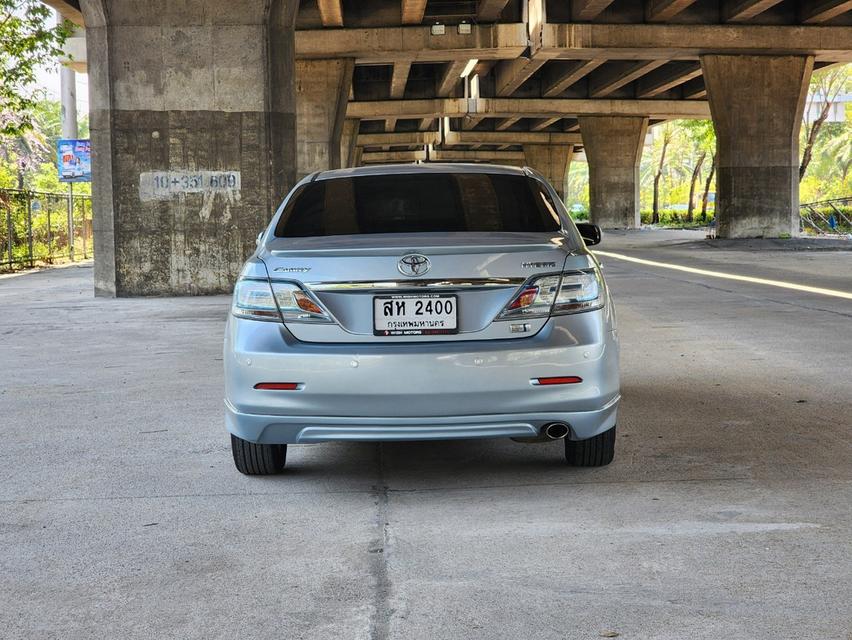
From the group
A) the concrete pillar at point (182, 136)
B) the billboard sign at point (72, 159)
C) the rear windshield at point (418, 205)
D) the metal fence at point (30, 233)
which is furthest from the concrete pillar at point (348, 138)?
the rear windshield at point (418, 205)

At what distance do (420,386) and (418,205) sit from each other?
1.21 meters

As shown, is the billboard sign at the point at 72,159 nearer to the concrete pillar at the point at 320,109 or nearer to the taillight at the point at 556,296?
the concrete pillar at the point at 320,109

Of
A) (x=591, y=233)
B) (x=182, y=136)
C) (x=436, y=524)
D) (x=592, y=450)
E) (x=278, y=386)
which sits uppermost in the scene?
(x=182, y=136)

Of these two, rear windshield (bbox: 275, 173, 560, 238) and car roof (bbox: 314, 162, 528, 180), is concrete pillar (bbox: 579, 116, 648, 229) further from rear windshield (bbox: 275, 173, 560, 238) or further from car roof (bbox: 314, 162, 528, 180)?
rear windshield (bbox: 275, 173, 560, 238)

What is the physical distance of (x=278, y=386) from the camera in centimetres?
488

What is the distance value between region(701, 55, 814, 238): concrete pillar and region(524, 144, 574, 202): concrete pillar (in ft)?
131

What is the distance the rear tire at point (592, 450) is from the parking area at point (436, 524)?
0.06 m

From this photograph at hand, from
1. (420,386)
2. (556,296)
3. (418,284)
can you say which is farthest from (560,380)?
(418,284)

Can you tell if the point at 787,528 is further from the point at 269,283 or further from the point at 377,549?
the point at 269,283

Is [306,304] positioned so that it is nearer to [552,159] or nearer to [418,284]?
[418,284]

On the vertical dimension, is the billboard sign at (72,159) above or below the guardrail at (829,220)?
above

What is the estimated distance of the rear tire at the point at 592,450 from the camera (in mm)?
5371

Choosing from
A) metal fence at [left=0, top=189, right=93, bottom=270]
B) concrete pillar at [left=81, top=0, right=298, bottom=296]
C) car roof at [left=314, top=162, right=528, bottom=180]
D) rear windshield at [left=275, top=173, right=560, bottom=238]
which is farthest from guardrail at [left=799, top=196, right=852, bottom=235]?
rear windshield at [left=275, top=173, right=560, bottom=238]

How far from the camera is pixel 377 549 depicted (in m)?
4.19
